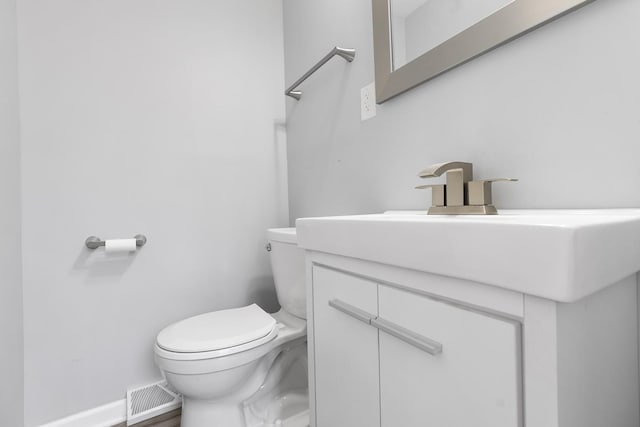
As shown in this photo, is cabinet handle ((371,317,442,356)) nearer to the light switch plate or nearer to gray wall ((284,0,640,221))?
gray wall ((284,0,640,221))

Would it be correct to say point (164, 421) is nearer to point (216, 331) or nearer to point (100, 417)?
point (100, 417)

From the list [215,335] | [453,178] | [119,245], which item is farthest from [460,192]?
[119,245]

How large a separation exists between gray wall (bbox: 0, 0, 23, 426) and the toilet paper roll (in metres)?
0.25

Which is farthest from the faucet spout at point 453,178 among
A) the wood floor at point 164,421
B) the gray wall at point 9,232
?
the wood floor at point 164,421

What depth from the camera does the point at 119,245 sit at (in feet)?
3.81

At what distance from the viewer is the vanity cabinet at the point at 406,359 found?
0.38 m

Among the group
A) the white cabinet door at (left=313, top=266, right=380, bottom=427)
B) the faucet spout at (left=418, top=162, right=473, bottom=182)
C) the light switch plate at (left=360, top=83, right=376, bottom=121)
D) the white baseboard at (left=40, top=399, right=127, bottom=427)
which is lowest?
the white baseboard at (left=40, top=399, right=127, bottom=427)

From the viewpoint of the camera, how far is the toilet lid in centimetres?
92

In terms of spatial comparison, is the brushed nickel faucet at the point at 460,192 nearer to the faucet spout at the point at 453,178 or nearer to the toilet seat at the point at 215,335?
the faucet spout at the point at 453,178

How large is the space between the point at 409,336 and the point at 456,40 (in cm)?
73

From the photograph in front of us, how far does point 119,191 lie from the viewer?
1.23 metres

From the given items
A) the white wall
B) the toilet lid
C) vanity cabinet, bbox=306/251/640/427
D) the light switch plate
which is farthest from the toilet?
the light switch plate

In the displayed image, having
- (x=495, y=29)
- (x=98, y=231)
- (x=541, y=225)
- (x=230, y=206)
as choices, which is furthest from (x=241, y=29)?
(x=541, y=225)

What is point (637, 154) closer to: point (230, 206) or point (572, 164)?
point (572, 164)
